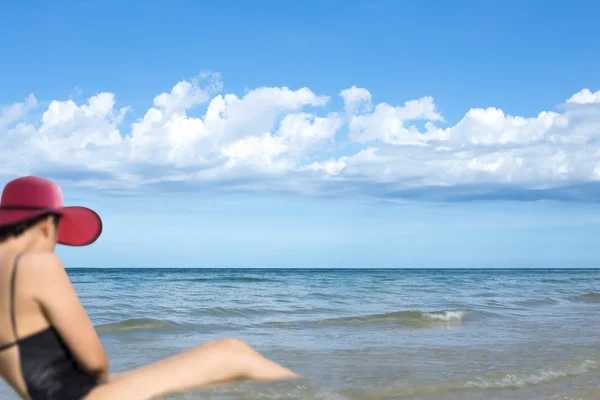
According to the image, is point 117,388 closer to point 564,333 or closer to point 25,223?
point 25,223

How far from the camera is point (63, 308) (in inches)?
111

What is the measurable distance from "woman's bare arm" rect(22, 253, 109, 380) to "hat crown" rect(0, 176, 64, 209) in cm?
27

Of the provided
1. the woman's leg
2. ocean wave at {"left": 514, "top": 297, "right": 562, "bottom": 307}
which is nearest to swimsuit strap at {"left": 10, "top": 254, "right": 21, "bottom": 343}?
the woman's leg

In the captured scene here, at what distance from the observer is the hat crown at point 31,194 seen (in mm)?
2928

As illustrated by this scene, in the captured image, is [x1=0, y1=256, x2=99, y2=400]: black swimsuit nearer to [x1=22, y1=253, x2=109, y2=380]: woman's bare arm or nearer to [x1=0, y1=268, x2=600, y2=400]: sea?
[x1=22, y1=253, x2=109, y2=380]: woman's bare arm

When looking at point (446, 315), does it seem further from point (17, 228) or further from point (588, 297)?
point (17, 228)

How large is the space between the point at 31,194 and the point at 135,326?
916 cm

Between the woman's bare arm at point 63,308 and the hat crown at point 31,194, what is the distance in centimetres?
27

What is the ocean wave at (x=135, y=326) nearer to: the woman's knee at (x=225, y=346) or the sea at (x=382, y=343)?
the sea at (x=382, y=343)

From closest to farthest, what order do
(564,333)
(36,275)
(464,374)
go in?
1. (36,275)
2. (464,374)
3. (564,333)

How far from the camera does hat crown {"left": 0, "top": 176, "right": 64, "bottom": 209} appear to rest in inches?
115

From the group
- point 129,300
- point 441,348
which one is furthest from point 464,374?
point 129,300

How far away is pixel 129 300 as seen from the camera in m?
17.6

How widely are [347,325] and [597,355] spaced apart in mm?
4816
